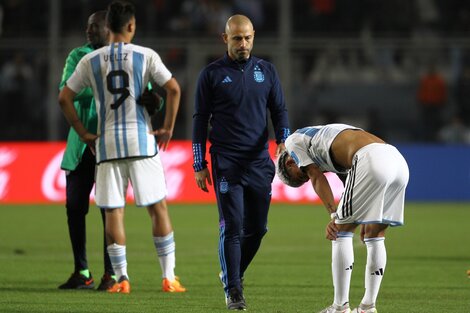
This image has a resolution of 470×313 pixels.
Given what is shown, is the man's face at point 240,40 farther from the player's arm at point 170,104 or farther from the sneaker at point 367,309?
the sneaker at point 367,309

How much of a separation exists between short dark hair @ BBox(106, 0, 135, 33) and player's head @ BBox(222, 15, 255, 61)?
92 centimetres

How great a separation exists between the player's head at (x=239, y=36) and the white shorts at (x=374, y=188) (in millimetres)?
1369

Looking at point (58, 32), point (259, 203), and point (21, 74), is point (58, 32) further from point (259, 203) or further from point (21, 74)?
point (259, 203)

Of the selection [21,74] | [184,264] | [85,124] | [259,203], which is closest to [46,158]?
[21,74]

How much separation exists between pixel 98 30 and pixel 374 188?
10.7 feet

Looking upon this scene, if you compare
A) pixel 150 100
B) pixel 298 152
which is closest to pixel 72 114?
pixel 150 100

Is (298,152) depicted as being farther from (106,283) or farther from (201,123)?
(106,283)

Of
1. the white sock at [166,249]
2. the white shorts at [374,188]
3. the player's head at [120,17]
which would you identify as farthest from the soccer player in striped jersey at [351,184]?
the player's head at [120,17]

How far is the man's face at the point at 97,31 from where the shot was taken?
9.89 m

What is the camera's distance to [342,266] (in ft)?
25.8

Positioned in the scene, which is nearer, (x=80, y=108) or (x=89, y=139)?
(x=89, y=139)

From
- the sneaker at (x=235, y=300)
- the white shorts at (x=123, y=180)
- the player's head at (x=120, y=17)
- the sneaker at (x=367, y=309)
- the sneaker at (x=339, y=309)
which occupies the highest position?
the player's head at (x=120, y=17)

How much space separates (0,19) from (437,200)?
10.4m

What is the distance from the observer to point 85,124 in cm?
988
